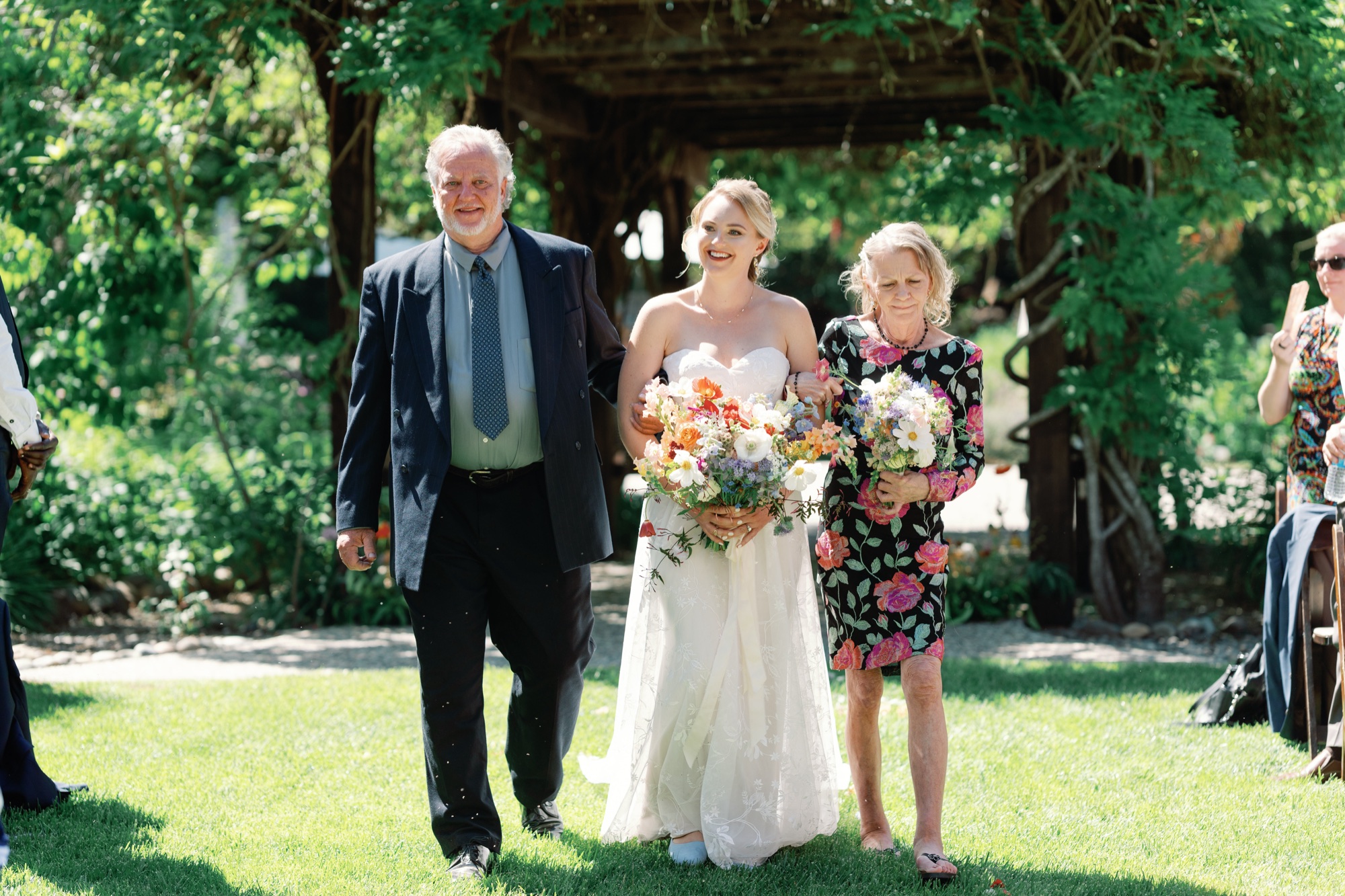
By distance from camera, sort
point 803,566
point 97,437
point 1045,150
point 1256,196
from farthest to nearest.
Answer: point 97,437, point 1045,150, point 1256,196, point 803,566

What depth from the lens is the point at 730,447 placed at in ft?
11.0

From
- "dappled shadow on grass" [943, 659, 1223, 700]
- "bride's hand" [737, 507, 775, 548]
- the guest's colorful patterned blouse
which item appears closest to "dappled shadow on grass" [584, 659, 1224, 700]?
"dappled shadow on grass" [943, 659, 1223, 700]

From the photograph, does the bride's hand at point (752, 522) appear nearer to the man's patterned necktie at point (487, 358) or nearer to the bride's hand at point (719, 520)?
the bride's hand at point (719, 520)

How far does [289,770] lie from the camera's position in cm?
461

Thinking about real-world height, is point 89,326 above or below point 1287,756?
above

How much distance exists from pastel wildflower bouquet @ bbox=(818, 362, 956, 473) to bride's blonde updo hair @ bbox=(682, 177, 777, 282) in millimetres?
547

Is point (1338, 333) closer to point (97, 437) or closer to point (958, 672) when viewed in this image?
point (958, 672)

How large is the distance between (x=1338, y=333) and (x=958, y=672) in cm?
235

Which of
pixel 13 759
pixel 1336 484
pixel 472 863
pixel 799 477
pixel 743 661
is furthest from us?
pixel 1336 484

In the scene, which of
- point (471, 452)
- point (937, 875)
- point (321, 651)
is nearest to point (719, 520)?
point (471, 452)

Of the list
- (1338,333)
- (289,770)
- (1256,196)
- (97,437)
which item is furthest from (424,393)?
(97,437)

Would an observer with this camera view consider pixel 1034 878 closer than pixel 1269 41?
Yes

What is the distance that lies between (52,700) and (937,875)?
4153 millimetres

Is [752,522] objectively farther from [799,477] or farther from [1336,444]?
[1336,444]
